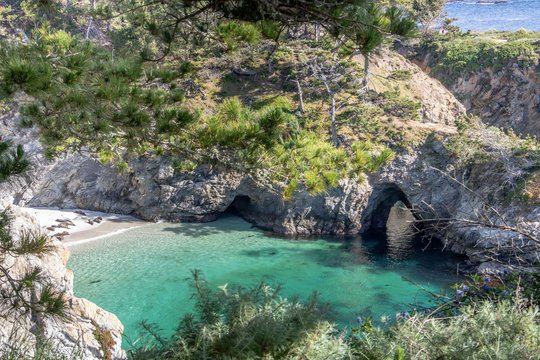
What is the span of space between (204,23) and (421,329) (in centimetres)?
313

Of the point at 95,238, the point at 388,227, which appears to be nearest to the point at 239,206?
the point at 95,238

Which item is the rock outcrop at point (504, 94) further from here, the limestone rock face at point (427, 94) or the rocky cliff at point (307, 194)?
the rocky cliff at point (307, 194)

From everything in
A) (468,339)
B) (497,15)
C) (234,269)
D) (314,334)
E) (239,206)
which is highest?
(497,15)

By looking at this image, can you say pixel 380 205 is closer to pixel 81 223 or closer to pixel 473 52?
pixel 81 223

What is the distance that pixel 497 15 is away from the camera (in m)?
50.1

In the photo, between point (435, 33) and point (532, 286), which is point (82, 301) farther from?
point (435, 33)

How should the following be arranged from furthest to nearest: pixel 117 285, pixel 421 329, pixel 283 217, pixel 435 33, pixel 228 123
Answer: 1. pixel 435 33
2. pixel 283 217
3. pixel 117 285
4. pixel 228 123
5. pixel 421 329

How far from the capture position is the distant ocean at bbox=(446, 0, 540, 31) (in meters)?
42.1

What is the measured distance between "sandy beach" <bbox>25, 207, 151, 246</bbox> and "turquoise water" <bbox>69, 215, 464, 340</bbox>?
760 millimetres

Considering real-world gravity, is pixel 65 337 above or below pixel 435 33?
below

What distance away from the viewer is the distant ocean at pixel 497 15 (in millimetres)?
42141

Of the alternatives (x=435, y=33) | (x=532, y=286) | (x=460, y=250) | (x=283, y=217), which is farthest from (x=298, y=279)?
(x=435, y=33)

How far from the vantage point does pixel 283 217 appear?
18.0 metres

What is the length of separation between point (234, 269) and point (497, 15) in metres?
51.1
